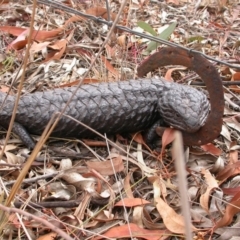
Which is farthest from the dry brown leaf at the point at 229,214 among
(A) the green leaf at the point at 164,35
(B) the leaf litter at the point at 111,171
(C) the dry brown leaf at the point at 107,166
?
(A) the green leaf at the point at 164,35

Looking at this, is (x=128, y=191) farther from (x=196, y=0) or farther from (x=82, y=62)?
(x=196, y=0)

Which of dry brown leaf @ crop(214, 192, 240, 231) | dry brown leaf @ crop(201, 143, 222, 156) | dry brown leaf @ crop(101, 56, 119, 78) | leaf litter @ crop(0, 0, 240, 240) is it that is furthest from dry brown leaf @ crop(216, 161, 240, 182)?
dry brown leaf @ crop(101, 56, 119, 78)

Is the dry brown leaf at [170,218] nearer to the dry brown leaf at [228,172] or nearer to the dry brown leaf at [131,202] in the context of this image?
the dry brown leaf at [131,202]

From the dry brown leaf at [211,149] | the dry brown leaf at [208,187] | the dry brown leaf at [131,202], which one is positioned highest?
the dry brown leaf at [211,149]

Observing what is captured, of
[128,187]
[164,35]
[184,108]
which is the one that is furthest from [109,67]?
[128,187]

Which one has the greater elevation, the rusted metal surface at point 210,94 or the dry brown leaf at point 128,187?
the rusted metal surface at point 210,94

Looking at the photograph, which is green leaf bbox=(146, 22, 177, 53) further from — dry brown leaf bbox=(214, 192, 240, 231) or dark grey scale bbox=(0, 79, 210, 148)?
dry brown leaf bbox=(214, 192, 240, 231)

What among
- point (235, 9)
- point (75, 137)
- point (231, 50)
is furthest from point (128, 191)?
point (235, 9)
